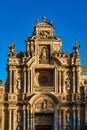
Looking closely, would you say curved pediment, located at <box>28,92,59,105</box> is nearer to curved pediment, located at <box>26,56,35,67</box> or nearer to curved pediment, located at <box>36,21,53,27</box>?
curved pediment, located at <box>26,56,35,67</box>

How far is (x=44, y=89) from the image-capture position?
134 ft

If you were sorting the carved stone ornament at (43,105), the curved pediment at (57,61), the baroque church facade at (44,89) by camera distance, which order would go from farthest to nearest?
the curved pediment at (57,61) < the carved stone ornament at (43,105) < the baroque church facade at (44,89)

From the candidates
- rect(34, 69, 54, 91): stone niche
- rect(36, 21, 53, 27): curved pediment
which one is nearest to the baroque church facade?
rect(34, 69, 54, 91): stone niche

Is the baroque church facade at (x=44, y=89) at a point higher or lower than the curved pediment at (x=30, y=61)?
lower

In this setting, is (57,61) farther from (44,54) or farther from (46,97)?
(46,97)

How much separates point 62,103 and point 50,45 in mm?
5305

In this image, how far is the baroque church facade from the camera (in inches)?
1581

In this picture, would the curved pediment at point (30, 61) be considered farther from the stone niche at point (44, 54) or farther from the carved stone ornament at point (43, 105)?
the carved stone ornament at point (43, 105)

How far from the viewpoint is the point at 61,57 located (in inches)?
1626

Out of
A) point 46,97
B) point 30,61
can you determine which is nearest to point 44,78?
point 46,97

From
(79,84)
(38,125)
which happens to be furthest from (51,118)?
(79,84)

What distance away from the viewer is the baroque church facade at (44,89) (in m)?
40.2

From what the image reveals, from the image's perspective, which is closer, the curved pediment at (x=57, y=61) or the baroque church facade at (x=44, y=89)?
the baroque church facade at (x=44, y=89)

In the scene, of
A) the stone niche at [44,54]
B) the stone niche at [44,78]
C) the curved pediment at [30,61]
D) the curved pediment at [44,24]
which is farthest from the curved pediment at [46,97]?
the curved pediment at [44,24]
